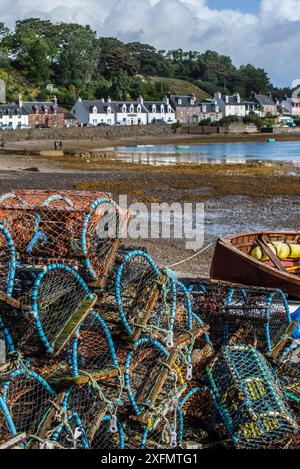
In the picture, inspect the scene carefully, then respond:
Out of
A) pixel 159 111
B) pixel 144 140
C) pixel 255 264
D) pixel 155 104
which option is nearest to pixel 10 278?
pixel 255 264

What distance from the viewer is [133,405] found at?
13.7 feet

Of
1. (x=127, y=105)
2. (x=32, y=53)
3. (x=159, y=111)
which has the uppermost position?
(x=32, y=53)

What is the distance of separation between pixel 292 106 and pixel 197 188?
104985 mm

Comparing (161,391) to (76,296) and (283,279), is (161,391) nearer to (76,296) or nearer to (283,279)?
(76,296)

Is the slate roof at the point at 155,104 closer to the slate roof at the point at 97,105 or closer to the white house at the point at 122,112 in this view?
the white house at the point at 122,112

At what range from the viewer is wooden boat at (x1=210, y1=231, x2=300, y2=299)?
763cm

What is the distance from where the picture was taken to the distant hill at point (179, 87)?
104875 mm

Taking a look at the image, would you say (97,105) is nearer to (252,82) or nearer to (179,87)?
(179,87)

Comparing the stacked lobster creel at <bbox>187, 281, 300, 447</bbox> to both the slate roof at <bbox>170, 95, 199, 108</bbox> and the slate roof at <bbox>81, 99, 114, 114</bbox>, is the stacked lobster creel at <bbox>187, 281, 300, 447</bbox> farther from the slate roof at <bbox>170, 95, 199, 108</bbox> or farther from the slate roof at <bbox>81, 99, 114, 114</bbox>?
the slate roof at <bbox>170, 95, 199, 108</bbox>

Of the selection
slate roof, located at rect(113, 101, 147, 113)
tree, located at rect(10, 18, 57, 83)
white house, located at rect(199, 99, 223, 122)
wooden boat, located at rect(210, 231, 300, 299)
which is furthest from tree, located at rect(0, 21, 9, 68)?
wooden boat, located at rect(210, 231, 300, 299)

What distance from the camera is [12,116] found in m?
68.6

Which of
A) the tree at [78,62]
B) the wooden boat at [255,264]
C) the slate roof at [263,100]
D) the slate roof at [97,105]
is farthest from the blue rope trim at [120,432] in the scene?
the slate roof at [263,100]
